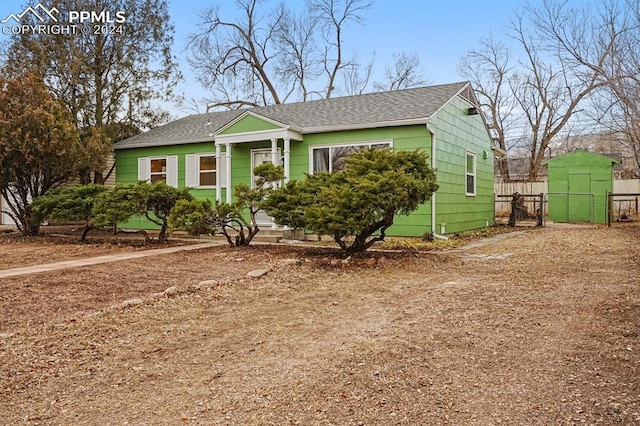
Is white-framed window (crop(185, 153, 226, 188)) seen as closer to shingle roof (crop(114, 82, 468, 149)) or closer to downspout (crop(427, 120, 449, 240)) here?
shingle roof (crop(114, 82, 468, 149))

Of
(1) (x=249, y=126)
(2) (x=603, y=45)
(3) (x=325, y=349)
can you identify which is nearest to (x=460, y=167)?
(2) (x=603, y=45)

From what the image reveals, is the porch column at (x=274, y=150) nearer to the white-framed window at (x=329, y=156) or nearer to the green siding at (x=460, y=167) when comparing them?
the white-framed window at (x=329, y=156)

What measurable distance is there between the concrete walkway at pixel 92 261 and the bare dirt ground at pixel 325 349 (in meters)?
0.71

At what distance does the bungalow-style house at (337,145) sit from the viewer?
36.2 ft

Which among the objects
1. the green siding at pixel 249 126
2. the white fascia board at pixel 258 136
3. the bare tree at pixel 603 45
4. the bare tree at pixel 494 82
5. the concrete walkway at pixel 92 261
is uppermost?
the bare tree at pixel 494 82

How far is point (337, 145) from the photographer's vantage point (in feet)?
38.2

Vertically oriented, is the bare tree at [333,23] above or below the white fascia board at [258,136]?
above

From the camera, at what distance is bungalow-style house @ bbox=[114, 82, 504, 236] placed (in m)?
11.0

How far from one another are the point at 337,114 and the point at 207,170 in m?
4.20

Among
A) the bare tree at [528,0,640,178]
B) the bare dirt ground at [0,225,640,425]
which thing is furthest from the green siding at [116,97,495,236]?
the bare dirt ground at [0,225,640,425]

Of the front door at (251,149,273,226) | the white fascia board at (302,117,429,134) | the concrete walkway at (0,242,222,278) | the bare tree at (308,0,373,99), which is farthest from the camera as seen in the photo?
the bare tree at (308,0,373,99)

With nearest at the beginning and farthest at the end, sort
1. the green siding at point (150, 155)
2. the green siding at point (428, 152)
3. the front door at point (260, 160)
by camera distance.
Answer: the green siding at point (428, 152) → the front door at point (260, 160) → the green siding at point (150, 155)

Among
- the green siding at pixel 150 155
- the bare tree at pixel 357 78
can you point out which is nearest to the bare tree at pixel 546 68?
the bare tree at pixel 357 78

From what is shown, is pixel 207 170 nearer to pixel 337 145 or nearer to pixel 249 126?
pixel 249 126
